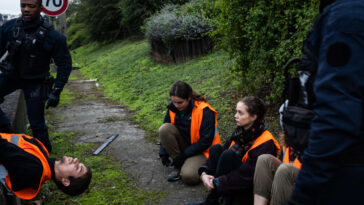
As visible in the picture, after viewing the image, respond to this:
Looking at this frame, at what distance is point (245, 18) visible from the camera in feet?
17.2

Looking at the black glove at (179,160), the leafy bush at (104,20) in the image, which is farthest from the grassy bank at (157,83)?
the leafy bush at (104,20)

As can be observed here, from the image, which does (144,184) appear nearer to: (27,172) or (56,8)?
(27,172)

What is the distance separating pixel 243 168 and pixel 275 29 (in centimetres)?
242

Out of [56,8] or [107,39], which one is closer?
[56,8]

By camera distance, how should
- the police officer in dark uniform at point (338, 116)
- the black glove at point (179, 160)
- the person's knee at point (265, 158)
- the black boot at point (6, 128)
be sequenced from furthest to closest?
the black glove at point (179, 160) → the black boot at point (6, 128) → the person's knee at point (265, 158) → the police officer in dark uniform at point (338, 116)

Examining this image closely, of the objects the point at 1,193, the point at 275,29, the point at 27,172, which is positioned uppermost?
the point at 275,29

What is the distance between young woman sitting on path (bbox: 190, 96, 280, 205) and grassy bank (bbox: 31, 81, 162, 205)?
0.76m

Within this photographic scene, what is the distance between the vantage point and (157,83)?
9.55 metres

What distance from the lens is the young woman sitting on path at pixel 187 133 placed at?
13.6 feet

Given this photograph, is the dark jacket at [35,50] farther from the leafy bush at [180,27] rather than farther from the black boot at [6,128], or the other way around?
the leafy bush at [180,27]

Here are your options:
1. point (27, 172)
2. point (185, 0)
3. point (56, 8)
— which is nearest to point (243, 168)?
point (27, 172)

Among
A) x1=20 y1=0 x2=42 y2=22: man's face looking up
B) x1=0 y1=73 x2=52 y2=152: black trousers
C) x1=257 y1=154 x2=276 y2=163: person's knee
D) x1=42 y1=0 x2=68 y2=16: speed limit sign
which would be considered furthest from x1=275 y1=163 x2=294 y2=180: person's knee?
x1=42 y1=0 x2=68 y2=16: speed limit sign

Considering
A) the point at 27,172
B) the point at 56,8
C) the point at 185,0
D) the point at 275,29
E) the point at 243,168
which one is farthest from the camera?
the point at 185,0

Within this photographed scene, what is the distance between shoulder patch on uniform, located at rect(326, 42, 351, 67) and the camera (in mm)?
1215
